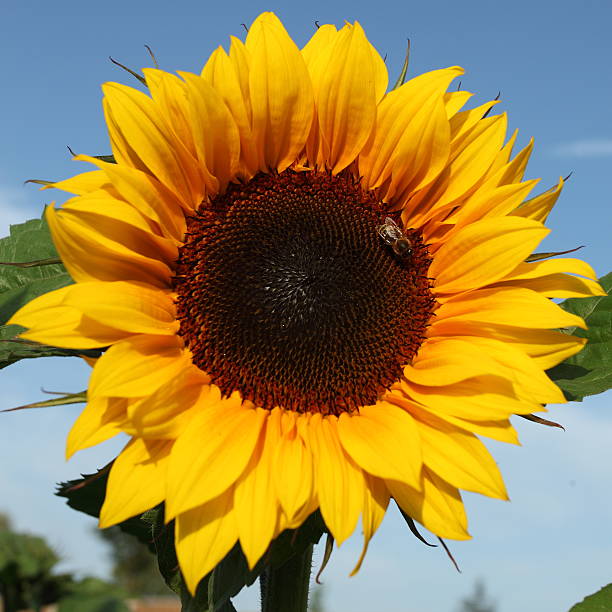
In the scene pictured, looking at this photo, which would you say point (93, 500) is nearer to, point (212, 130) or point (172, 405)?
point (172, 405)

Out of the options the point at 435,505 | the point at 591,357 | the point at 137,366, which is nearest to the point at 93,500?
the point at 137,366

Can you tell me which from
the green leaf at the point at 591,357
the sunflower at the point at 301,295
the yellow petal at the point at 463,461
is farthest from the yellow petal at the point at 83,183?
the green leaf at the point at 591,357

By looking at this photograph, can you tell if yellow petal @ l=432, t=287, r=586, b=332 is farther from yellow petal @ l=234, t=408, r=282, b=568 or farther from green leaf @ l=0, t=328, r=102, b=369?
green leaf @ l=0, t=328, r=102, b=369

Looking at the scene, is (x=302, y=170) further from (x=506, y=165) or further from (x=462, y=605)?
(x=462, y=605)

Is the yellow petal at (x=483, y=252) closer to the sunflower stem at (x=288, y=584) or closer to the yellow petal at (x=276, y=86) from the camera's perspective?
the yellow petal at (x=276, y=86)

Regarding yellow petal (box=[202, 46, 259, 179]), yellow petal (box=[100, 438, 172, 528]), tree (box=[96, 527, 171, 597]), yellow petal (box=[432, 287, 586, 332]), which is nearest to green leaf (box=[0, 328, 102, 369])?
yellow petal (box=[100, 438, 172, 528])
